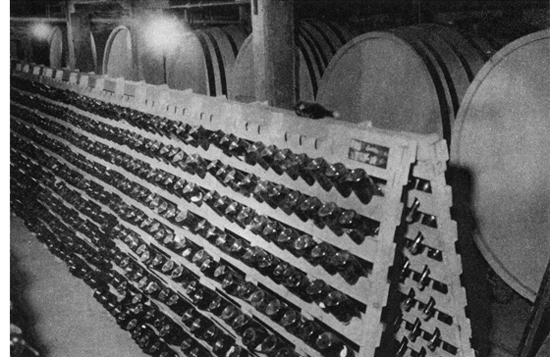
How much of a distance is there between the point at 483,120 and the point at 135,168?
241 centimetres

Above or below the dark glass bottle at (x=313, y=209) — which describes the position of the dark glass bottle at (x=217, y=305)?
below

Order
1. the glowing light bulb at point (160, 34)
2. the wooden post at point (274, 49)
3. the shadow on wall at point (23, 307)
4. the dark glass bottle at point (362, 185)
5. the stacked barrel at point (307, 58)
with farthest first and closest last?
the glowing light bulb at point (160, 34) < the shadow on wall at point (23, 307) < the stacked barrel at point (307, 58) < the wooden post at point (274, 49) < the dark glass bottle at point (362, 185)

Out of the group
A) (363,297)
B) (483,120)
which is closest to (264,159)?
(363,297)

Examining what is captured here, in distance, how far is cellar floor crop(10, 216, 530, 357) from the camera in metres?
3.26

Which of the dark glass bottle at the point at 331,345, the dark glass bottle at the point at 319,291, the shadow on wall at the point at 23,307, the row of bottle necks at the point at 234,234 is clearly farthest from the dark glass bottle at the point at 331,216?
the shadow on wall at the point at 23,307

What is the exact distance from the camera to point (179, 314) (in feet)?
11.0

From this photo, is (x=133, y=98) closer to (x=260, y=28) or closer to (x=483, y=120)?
(x=260, y=28)

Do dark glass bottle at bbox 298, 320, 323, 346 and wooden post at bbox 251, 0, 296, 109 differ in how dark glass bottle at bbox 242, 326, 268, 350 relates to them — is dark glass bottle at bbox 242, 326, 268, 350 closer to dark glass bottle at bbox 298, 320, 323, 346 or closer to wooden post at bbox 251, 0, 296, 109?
dark glass bottle at bbox 298, 320, 323, 346

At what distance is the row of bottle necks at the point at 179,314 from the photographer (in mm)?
2488

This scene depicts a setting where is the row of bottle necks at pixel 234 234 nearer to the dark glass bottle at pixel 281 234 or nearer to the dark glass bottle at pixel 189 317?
the dark glass bottle at pixel 281 234

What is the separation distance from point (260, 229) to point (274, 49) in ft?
3.47

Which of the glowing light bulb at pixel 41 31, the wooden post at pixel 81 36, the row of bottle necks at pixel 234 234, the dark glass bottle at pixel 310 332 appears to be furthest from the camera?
the glowing light bulb at pixel 41 31

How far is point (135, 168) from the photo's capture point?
3689mm

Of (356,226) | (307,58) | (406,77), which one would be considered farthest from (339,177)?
(307,58)
